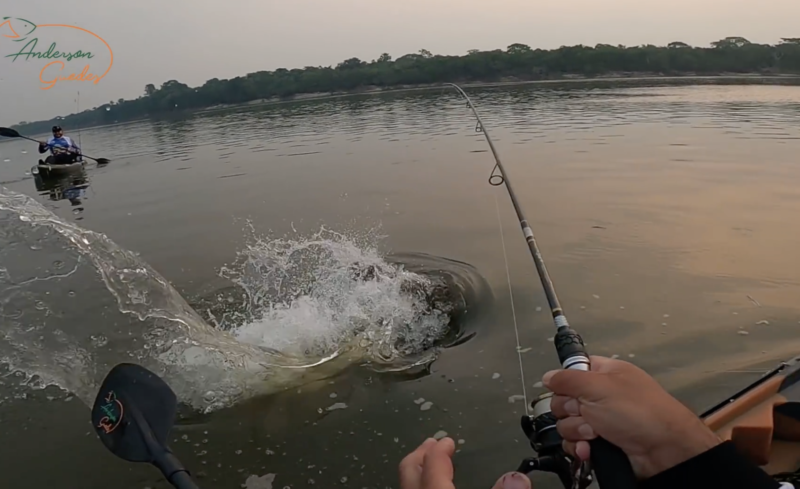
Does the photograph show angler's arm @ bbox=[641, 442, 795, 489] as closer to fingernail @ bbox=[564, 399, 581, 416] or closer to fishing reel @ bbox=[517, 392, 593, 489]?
fingernail @ bbox=[564, 399, 581, 416]

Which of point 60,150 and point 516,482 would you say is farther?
point 60,150

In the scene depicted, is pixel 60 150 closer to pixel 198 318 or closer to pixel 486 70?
pixel 198 318

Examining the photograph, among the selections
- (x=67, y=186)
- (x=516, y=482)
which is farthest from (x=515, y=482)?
(x=67, y=186)

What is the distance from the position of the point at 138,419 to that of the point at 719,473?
224 cm

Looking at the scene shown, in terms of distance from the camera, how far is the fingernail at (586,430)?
1.62m

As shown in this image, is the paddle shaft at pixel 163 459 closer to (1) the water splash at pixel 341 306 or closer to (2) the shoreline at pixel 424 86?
(1) the water splash at pixel 341 306

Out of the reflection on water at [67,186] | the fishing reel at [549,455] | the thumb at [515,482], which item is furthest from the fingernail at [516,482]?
the reflection on water at [67,186]

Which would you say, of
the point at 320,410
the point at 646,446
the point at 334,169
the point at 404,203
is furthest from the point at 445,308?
the point at 334,169

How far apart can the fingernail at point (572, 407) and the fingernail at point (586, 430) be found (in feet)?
0.13

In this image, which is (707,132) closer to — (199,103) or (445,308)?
(445,308)

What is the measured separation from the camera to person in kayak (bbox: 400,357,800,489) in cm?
148

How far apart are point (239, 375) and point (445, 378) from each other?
7.02 ft

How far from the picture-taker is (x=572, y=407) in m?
1.68

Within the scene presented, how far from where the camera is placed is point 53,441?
4863mm
